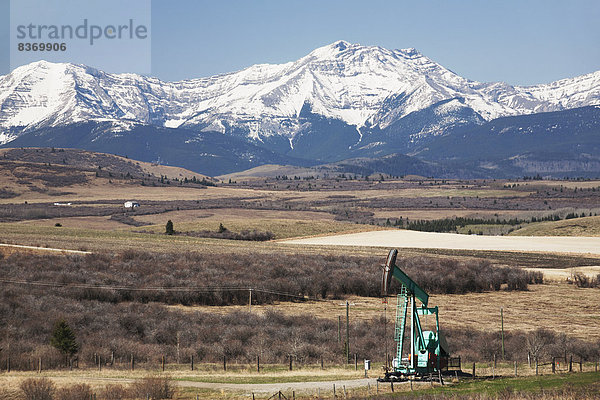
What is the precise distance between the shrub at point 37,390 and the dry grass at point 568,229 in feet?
400

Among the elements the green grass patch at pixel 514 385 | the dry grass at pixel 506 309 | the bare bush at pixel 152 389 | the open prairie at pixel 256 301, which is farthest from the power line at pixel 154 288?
the green grass patch at pixel 514 385

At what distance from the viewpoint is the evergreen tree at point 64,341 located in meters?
48.4

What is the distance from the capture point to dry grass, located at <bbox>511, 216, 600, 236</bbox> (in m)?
145

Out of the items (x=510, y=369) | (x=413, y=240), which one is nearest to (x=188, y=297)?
(x=510, y=369)

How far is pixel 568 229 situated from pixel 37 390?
420 feet

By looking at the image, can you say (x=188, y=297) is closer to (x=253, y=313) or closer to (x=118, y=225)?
(x=253, y=313)

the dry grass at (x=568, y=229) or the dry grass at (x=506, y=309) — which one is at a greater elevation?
the dry grass at (x=568, y=229)

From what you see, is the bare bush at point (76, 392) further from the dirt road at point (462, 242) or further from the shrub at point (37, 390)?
the dirt road at point (462, 242)

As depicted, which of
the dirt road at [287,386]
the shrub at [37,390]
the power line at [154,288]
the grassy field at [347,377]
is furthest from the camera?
the power line at [154,288]

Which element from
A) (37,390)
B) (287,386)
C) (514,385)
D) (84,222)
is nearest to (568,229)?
(84,222)

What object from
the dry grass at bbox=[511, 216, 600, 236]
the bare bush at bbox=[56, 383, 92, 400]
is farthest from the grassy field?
the dry grass at bbox=[511, 216, 600, 236]

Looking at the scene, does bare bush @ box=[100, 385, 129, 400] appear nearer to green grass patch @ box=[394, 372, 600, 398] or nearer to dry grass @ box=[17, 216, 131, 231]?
green grass patch @ box=[394, 372, 600, 398]

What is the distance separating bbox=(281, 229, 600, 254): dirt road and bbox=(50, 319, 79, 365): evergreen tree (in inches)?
3048

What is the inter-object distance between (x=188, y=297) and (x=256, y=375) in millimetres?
28194
